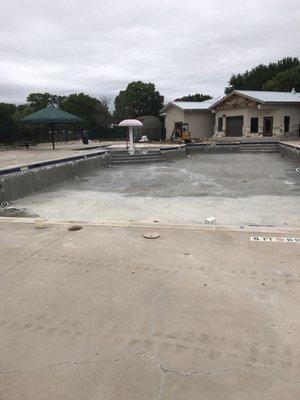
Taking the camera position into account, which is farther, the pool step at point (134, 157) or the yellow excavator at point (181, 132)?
the yellow excavator at point (181, 132)

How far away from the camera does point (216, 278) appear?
421cm

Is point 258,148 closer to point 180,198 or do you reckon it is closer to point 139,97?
point 180,198

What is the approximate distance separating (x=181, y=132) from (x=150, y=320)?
32.7 meters

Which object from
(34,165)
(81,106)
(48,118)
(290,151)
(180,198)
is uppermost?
(81,106)

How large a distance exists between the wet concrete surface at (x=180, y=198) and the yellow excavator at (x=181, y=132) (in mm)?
17391

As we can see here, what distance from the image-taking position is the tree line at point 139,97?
4548cm

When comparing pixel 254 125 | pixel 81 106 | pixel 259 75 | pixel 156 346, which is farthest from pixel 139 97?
pixel 156 346

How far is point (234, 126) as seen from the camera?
116ft

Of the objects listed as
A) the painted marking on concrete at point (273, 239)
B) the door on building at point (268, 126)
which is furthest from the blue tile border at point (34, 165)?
the door on building at point (268, 126)

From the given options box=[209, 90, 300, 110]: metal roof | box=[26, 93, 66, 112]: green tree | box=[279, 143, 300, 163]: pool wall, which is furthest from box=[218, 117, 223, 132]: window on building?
box=[26, 93, 66, 112]: green tree

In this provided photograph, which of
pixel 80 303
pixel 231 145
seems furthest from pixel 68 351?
pixel 231 145

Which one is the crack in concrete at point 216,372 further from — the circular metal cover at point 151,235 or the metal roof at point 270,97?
the metal roof at point 270,97

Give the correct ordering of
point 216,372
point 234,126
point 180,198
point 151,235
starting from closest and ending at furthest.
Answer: point 216,372 → point 151,235 → point 180,198 → point 234,126

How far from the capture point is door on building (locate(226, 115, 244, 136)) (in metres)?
34.7
